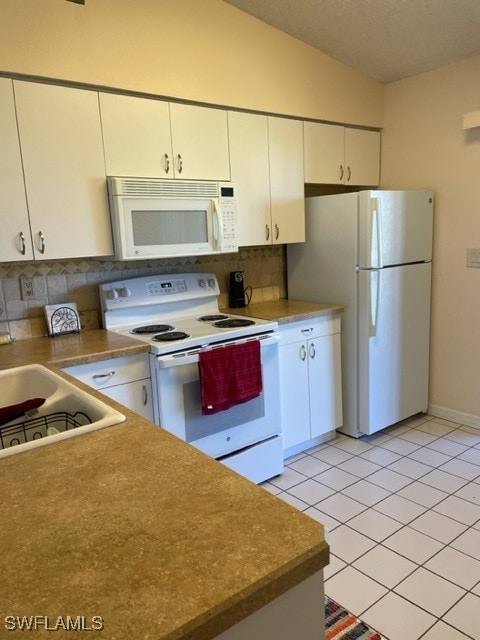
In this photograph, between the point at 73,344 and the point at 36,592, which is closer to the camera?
the point at 36,592

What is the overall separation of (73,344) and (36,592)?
1741 millimetres

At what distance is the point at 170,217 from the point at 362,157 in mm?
1660

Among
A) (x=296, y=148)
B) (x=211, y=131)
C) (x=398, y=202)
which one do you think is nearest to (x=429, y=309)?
(x=398, y=202)

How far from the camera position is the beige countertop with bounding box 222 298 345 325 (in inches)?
108

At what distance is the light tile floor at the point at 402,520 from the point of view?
174 centimetres

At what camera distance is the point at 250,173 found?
2807mm

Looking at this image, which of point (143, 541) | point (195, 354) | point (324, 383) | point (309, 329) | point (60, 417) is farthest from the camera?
point (324, 383)

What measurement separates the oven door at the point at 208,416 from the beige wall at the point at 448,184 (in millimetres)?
1428

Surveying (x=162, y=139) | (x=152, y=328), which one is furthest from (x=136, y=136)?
(x=152, y=328)

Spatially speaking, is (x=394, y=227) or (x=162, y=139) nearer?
(x=162, y=139)

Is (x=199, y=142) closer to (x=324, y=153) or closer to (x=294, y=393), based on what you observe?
(x=324, y=153)

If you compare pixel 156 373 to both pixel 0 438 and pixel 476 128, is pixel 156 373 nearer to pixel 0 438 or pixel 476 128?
pixel 0 438

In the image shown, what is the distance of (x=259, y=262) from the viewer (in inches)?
132

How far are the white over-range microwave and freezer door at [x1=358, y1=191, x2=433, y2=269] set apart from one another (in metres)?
0.80
